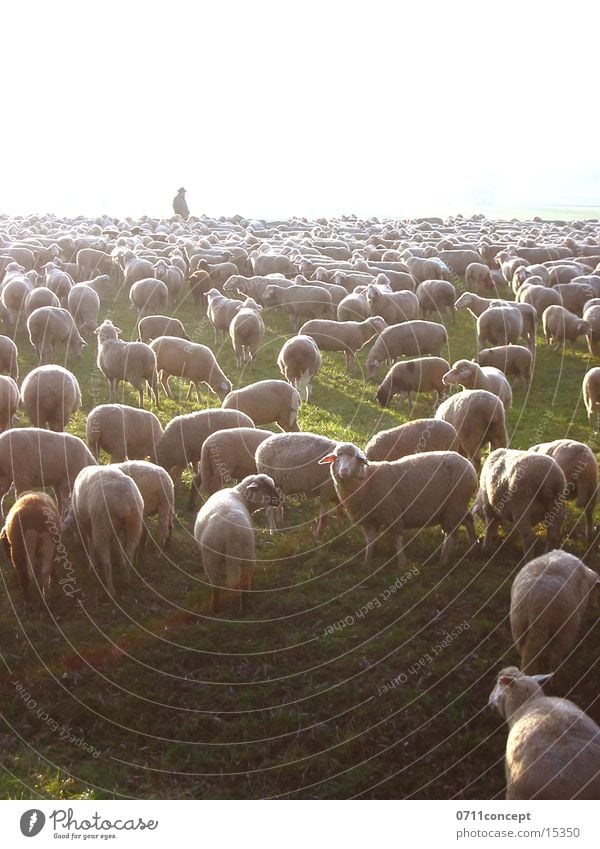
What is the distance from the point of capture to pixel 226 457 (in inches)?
503

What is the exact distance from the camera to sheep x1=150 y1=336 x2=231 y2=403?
1795 centimetres

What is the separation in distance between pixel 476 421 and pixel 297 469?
3.44 m

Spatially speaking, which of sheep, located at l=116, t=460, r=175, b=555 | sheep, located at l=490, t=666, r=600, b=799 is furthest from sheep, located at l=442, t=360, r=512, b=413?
sheep, located at l=490, t=666, r=600, b=799

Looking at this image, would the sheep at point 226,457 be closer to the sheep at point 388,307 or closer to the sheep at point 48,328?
the sheep at point 48,328

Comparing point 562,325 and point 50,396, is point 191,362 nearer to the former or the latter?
point 50,396

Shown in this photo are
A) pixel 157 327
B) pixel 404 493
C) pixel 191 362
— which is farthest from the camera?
→ pixel 157 327

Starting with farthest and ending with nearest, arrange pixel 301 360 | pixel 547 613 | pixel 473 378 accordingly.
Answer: pixel 301 360 → pixel 473 378 → pixel 547 613

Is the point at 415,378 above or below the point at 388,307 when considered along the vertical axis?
below

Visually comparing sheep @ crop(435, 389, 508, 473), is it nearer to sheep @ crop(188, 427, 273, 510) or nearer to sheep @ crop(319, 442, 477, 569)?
sheep @ crop(319, 442, 477, 569)

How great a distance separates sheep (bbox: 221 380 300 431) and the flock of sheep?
1.6 inches

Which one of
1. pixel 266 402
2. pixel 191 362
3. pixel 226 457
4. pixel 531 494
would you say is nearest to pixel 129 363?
pixel 191 362

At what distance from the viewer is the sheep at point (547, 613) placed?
316 inches

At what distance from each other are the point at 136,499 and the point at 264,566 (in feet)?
6.77

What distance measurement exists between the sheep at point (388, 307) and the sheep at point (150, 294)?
7.12m
